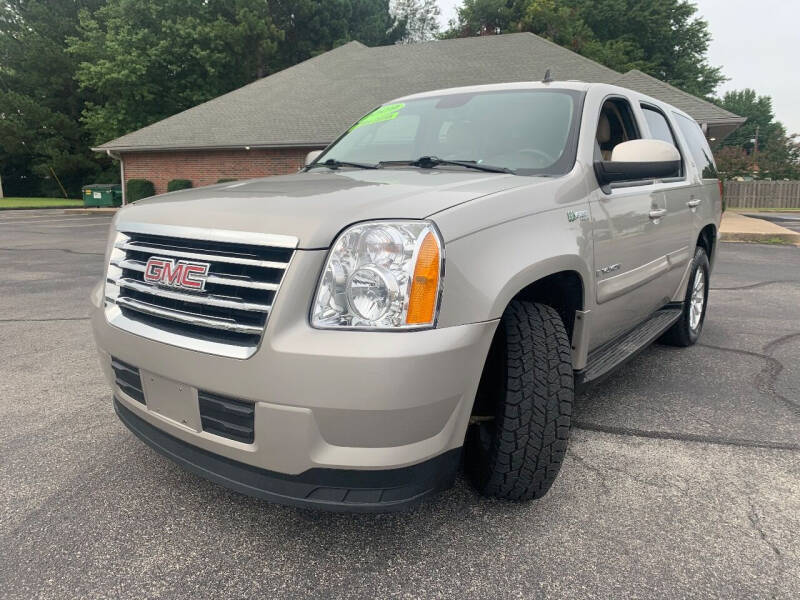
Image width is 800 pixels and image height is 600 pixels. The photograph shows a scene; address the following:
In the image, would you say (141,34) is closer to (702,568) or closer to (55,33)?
(55,33)

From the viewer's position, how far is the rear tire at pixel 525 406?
218 centimetres

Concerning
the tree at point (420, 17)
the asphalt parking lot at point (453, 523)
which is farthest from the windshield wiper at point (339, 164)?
the tree at point (420, 17)

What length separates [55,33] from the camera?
43.6 meters

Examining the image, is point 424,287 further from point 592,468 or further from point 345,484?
point 592,468

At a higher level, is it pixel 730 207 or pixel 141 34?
pixel 141 34

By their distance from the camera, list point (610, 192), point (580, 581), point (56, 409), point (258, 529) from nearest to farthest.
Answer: point (580, 581)
point (258, 529)
point (610, 192)
point (56, 409)

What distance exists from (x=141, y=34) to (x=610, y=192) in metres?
35.4

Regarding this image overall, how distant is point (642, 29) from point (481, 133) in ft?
149

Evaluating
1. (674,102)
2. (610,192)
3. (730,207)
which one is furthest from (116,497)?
(730,207)

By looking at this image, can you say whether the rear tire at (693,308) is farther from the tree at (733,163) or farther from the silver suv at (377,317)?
the tree at (733,163)

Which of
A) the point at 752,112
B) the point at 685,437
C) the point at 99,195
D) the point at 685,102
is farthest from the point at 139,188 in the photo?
the point at 752,112

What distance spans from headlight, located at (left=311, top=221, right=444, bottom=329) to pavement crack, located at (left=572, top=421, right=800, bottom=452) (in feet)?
5.83

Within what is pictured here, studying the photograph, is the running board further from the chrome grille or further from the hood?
the chrome grille

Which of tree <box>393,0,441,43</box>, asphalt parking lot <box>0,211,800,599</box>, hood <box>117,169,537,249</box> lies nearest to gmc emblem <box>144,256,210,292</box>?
hood <box>117,169,537,249</box>
